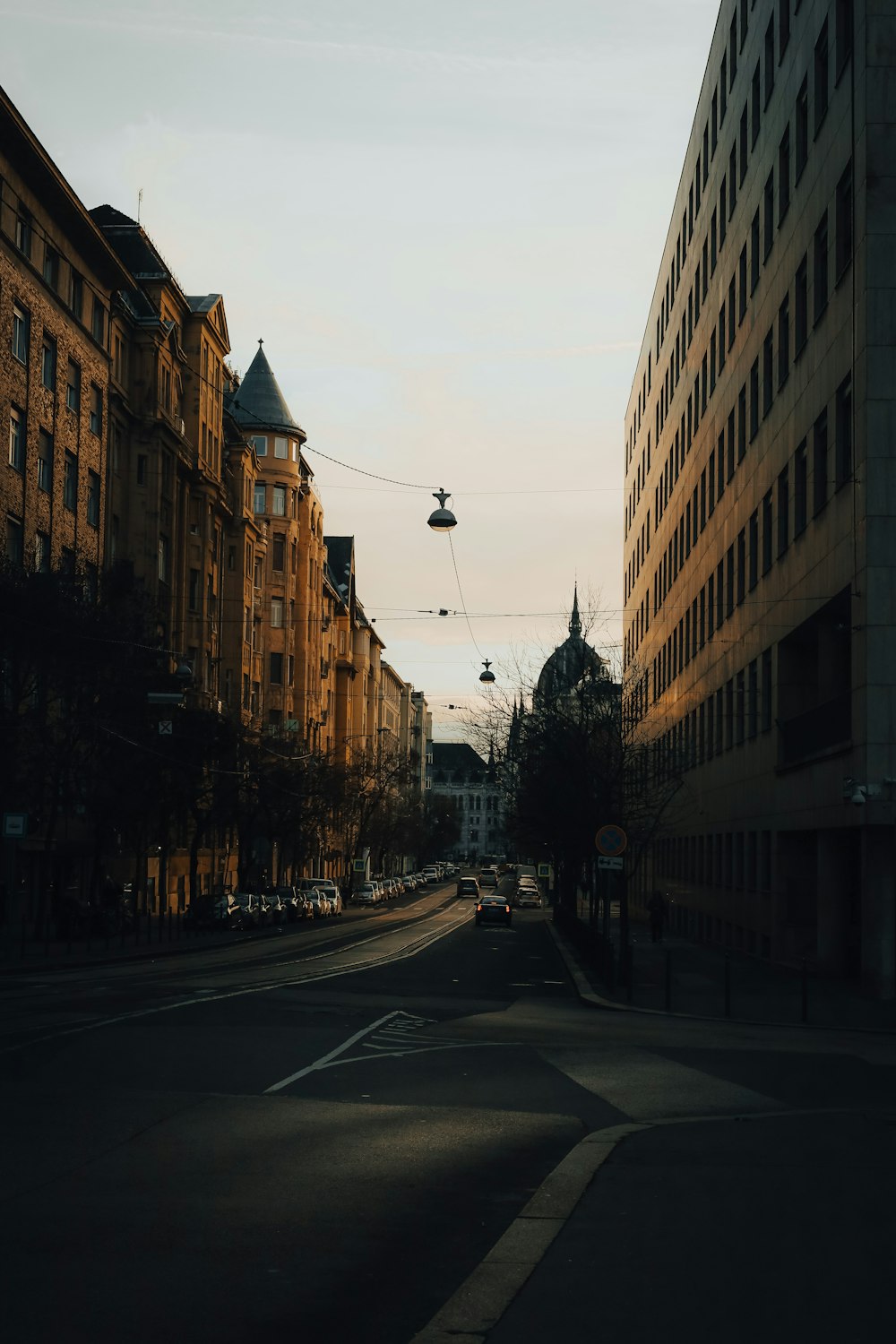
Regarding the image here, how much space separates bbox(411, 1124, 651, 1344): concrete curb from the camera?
628 centimetres

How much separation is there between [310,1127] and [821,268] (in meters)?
25.3

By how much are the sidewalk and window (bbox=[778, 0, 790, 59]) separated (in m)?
21.4

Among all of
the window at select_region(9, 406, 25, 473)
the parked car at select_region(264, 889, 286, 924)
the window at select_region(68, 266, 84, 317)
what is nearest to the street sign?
the window at select_region(9, 406, 25, 473)

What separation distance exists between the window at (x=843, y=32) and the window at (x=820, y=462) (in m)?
6.52

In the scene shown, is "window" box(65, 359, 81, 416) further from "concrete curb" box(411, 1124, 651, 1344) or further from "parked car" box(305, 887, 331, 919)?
"concrete curb" box(411, 1124, 651, 1344)

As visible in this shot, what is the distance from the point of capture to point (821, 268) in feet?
107

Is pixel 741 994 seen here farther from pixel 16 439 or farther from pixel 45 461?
pixel 45 461

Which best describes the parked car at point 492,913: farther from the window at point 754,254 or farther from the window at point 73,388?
the window at point 754,254

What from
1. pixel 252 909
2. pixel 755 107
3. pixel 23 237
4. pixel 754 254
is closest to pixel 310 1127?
pixel 754 254

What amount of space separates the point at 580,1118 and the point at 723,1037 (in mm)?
8258

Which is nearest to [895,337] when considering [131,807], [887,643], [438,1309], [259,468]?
[887,643]

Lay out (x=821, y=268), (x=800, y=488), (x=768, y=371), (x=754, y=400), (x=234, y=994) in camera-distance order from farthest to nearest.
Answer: (x=754, y=400)
(x=768, y=371)
(x=800, y=488)
(x=821, y=268)
(x=234, y=994)

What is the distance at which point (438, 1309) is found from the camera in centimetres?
672

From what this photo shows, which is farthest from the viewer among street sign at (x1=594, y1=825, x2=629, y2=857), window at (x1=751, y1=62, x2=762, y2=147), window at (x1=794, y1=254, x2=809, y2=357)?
window at (x1=751, y1=62, x2=762, y2=147)
